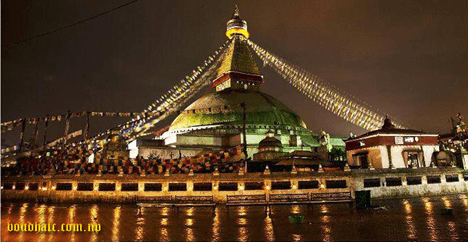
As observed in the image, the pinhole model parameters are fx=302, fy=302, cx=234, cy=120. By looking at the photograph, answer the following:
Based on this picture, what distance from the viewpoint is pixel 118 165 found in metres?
27.1

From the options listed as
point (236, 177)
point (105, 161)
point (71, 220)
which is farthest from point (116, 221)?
point (105, 161)

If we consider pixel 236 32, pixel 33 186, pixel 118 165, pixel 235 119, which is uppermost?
pixel 236 32

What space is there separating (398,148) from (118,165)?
31085mm

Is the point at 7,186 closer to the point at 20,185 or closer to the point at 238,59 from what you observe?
the point at 20,185

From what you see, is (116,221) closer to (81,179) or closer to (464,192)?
(81,179)

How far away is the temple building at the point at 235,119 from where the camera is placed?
42522 mm

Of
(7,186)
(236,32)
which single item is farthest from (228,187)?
(236,32)

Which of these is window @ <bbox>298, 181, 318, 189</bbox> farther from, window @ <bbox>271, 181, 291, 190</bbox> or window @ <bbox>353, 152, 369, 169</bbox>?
window @ <bbox>353, 152, 369, 169</bbox>

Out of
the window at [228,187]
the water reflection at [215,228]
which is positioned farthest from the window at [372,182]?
the water reflection at [215,228]

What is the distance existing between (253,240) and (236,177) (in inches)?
538

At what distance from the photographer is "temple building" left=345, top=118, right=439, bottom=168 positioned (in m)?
35.3

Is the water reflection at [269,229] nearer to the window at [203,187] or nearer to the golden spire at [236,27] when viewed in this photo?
the window at [203,187]

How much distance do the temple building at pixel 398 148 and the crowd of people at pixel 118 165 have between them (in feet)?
55.5

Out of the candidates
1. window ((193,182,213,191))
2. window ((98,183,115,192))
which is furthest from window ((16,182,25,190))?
window ((193,182,213,191))
